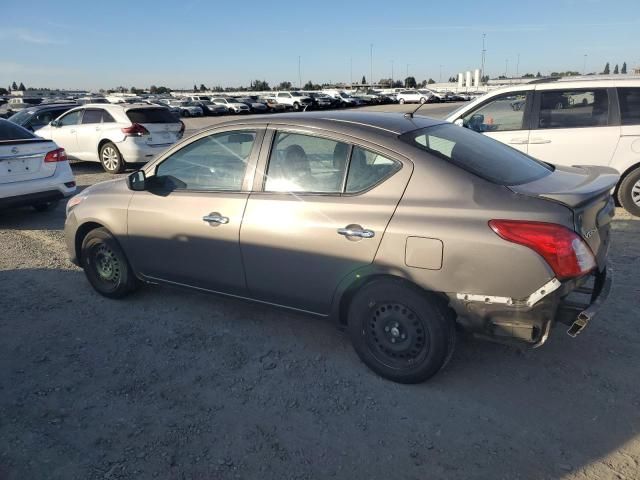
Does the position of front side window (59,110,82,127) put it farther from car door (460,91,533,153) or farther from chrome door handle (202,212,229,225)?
chrome door handle (202,212,229,225)

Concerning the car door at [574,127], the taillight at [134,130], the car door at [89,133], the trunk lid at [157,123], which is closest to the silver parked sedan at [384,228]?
the car door at [574,127]

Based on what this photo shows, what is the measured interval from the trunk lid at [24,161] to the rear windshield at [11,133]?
0.12 m

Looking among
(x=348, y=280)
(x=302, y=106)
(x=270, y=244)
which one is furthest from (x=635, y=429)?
(x=302, y=106)

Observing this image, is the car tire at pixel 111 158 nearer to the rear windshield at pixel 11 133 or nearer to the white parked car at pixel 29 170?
the white parked car at pixel 29 170

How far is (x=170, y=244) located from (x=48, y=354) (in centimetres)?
115

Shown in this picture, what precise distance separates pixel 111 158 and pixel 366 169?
9.66 metres

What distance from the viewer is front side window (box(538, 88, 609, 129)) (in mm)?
6480

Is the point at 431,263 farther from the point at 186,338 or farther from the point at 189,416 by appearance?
the point at 186,338

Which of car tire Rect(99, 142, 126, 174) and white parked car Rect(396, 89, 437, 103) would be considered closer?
car tire Rect(99, 142, 126, 174)

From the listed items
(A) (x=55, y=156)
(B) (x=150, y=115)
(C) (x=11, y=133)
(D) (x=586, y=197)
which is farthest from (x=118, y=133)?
(D) (x=586, y=197)

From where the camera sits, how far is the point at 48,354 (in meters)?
3.55

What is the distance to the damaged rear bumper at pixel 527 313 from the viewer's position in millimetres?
2604

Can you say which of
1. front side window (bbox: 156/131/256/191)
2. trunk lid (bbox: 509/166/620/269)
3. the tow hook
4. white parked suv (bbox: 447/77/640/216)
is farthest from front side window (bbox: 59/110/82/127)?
the tow hook

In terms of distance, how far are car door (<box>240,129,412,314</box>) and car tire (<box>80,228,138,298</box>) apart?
1376mm
